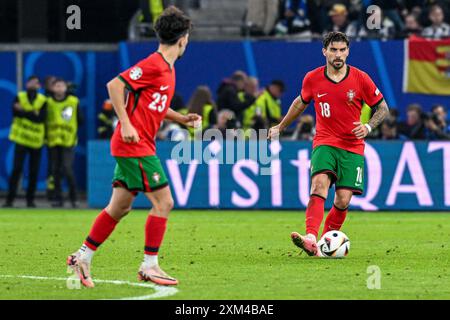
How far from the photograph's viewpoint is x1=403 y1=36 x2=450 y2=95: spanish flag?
23.4 metres

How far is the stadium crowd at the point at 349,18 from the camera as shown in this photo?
2395cm

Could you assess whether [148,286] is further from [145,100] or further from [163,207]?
[145,100]

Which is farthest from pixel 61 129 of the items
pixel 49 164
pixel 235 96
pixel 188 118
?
pixel 188 118

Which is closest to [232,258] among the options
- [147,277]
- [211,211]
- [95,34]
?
[147,277]

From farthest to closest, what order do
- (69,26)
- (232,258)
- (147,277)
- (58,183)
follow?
(69,26)
(58,183)
(232,258)
(147,277)

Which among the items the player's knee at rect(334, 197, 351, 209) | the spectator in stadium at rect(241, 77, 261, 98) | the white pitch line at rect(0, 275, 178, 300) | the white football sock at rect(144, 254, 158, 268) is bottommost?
the white pitch line at rect(0, 275, 178, 300)

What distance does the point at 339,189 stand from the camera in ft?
42.9

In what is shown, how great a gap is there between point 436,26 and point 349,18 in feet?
5.79

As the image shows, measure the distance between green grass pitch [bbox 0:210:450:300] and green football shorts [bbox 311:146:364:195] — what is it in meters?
0.77

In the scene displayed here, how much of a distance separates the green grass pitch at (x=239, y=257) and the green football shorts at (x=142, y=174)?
79cm

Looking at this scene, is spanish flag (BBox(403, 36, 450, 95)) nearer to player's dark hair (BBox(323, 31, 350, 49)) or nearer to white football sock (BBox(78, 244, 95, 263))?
player's dark hair (BBox(323, 31, 350, 49))

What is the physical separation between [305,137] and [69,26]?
5.30m

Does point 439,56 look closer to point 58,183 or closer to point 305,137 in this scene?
point 305,137

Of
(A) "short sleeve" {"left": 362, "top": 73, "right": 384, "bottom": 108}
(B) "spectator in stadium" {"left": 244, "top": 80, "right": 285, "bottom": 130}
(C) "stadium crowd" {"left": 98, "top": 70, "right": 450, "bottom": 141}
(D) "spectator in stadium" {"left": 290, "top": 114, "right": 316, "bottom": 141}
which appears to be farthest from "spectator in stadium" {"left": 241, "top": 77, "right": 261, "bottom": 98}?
(A) "short sleeve" {"left": 362, "top": 73, "right": 384, "bottom": 108}
